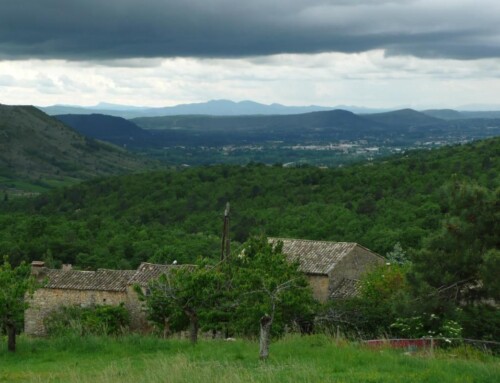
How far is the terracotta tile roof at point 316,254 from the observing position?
36000mm

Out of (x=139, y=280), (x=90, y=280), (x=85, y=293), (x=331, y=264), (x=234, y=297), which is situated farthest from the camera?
(x=90, y=280)

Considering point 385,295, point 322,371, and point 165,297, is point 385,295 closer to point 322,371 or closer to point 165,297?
point 165,297

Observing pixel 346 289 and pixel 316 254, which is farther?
pixel 316 254

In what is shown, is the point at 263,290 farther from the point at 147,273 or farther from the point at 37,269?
the point at 37,269

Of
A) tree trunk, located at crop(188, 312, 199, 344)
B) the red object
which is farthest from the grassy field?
tree trunk, located at crop(188, 312, 199, 344)

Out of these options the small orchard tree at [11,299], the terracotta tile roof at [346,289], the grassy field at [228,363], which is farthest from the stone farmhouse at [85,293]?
the grassy field at [228,363]

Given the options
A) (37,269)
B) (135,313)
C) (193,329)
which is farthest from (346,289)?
(37,269)

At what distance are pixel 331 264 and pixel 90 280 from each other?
12809mm

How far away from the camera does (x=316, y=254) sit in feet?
123

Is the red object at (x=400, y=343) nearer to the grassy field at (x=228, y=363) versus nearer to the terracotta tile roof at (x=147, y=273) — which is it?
the grassy field at (x=228, y=363)

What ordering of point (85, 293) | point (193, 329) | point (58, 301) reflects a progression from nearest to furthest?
point (193, 329)
point (85, 293)
point (58, 301)

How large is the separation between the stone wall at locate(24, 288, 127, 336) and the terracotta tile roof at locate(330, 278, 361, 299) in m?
10.8

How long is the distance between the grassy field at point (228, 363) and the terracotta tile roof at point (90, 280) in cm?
1915

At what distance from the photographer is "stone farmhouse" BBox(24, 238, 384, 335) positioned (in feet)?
118
